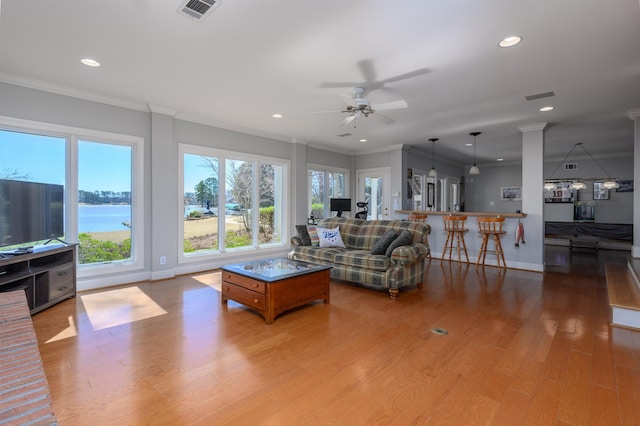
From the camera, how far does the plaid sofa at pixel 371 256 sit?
400 cm

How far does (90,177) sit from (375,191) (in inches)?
244

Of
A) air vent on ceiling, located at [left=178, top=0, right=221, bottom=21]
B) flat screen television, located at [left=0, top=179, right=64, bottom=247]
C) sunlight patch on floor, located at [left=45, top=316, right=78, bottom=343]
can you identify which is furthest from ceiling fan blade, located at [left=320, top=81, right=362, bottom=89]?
sunlight patch on floor, located at [left=45, top=316, right=78, bottom=343]

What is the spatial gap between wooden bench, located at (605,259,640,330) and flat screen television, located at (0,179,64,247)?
20.3 ft

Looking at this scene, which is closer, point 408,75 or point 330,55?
point 330,55

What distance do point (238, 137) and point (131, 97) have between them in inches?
78.8

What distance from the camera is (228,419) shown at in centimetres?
174

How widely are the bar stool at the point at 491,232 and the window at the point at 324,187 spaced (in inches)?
142

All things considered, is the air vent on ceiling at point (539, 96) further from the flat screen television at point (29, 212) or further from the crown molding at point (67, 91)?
the flat screen television at point (29, 212)

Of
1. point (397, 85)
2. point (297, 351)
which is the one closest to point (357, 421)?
point (297, 351)

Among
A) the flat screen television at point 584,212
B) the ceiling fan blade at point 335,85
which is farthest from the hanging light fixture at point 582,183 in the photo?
the ceiling fan blade at point 335,85

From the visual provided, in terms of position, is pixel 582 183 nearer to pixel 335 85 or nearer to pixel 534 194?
pixel 534 194

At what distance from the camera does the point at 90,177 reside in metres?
4.36

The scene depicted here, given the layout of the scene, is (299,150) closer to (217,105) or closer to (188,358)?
(217,105)

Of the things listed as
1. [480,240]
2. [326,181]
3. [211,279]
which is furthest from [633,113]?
[211,279]
